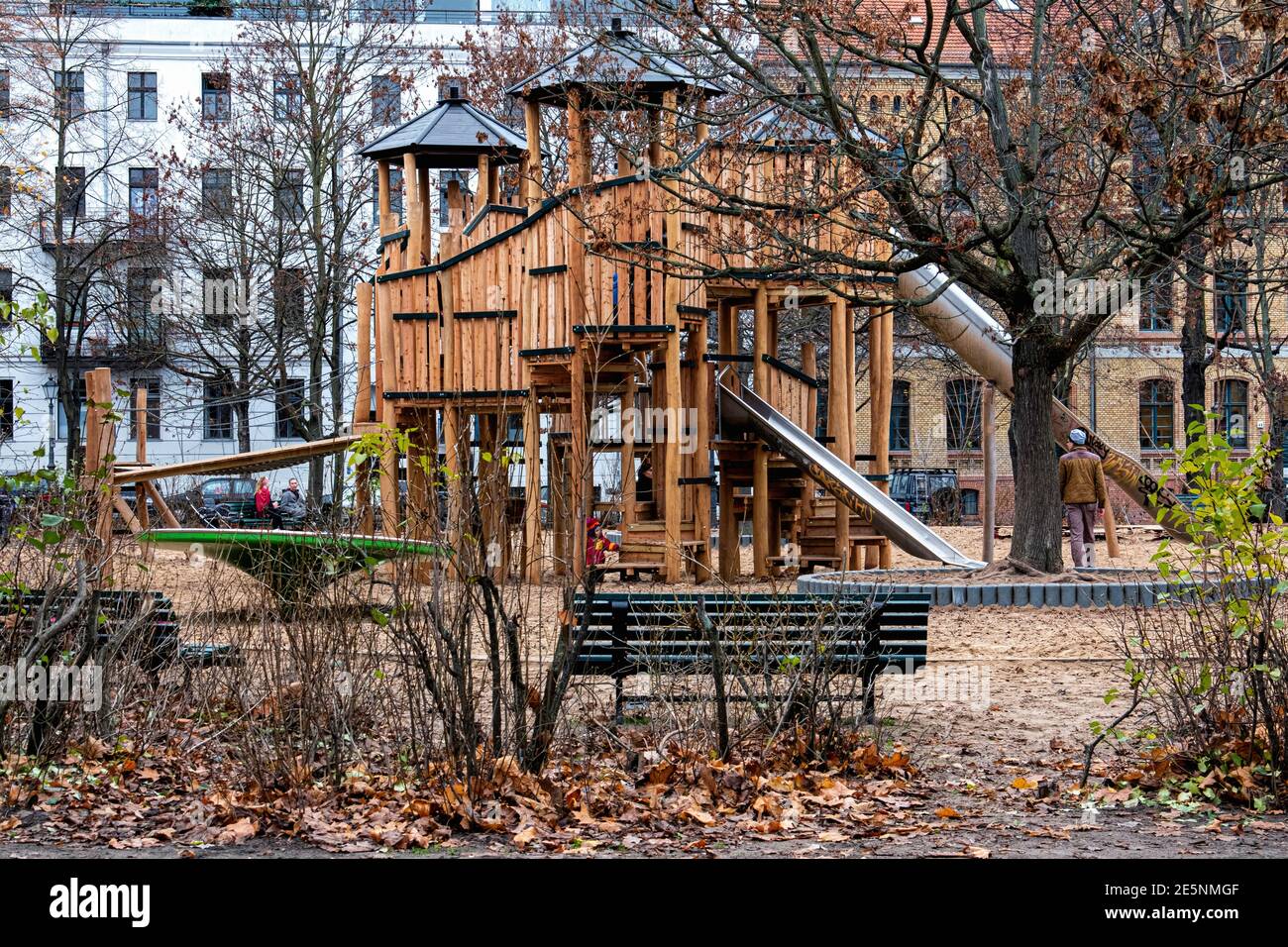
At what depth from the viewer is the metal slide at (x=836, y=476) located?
18953 mm

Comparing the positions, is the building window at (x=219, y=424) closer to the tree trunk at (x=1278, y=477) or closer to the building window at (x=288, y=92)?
the building window at (x=288, y=92)

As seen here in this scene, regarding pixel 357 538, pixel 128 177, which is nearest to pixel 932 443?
pixel 128 177

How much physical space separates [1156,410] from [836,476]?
33.1 meters

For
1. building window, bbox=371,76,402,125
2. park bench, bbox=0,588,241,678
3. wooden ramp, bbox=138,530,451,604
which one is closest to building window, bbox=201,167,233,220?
building window, bbox=371,76,402,125

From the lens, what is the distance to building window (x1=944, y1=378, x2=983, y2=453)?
148 ft

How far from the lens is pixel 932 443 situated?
4950 cm

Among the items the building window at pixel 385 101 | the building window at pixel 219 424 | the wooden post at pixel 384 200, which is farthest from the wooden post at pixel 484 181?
the building window at pixel 219 424

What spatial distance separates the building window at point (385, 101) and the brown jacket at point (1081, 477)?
1914 centimetres

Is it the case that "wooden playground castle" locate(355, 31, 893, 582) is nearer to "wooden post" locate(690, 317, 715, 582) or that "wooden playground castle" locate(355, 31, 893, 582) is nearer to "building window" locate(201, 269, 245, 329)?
"wooden post" locate(690, 317, 715, 582)

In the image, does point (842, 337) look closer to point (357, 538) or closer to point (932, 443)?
point (357, 538)

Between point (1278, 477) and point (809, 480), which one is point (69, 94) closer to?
point (809, 480)

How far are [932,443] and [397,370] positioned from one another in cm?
3052

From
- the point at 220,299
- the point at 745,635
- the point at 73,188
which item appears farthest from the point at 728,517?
the point at 73,188

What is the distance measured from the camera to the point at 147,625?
8.66m
